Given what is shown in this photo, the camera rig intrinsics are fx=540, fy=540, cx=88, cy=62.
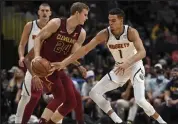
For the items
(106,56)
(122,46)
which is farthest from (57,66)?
(106,56)

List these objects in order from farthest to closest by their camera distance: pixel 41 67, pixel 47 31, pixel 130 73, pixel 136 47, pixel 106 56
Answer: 1. pixel 106 56
2. pixel 130 73
3. pixel 136 47
4. pixel 47 31
5. pixel 41 67

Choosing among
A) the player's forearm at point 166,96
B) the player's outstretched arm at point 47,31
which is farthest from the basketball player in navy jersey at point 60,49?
the player's forearm at point 166,96

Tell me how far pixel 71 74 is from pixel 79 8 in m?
4.86

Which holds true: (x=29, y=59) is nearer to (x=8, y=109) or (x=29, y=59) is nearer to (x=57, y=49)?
(x=57, y=49)

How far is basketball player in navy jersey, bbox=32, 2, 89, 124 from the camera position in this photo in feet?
27.1

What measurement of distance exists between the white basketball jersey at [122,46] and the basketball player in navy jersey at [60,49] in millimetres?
482

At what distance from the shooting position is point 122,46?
866 centimetres

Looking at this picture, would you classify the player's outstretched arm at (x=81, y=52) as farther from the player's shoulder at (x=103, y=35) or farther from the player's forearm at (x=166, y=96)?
the player's forearm at (x=166, y=96)

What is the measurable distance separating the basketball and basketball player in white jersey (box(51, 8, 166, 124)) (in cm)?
37

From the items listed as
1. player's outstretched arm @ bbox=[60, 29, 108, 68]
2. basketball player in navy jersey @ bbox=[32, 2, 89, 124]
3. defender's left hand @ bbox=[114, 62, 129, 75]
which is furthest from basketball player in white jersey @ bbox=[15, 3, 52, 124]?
defender's left hand @ bbox=[114, 62, 129, 75]

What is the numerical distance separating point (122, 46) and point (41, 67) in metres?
1.44

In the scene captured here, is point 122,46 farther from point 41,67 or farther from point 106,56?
point 106,56

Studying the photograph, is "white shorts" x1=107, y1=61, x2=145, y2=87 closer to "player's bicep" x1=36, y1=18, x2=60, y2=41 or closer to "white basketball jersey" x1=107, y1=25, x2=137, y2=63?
"white basketball jersey" x1=107, y1=25, x2=137, y2=63

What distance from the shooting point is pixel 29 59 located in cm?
888
